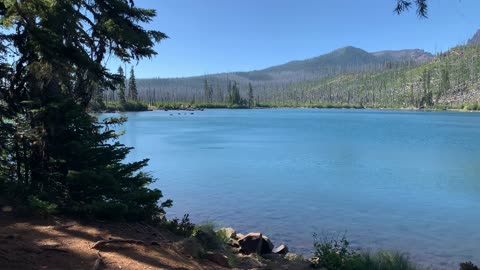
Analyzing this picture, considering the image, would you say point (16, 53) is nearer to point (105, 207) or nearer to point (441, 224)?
point (105, 207)

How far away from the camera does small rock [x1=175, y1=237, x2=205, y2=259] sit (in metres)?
7.26

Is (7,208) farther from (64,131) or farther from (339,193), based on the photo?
(339,193)

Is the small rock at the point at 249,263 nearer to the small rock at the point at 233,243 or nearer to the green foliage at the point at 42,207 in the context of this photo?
the small rock at the point at 233,243

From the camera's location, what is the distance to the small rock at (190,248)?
7257mm

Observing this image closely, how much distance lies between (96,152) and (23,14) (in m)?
3.06

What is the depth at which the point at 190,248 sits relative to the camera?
7348 millimetres

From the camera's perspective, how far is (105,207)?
787 cm

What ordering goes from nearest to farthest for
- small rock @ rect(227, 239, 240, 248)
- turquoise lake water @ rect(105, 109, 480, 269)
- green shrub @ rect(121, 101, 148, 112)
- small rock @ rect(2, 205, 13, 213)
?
small rock @ rect(2, 205, 13, 213) → small rock @ rect(227, 239, 240, 248) → turquoise lake water @ rect(105, 109, 480, 269) → green shrub @ rect(121, 101, 148, 112)

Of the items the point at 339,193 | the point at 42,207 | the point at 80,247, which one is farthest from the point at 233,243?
the point at 339,193

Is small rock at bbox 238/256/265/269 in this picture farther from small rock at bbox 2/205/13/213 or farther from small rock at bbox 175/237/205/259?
small rock at bbox 2/205/13/213

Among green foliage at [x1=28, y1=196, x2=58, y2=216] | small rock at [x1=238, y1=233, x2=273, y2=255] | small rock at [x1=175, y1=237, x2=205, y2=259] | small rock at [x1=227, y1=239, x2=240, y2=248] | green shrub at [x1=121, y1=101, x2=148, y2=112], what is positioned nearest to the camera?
small rock at [x1=175, y1=237, x2=205, y2=259]

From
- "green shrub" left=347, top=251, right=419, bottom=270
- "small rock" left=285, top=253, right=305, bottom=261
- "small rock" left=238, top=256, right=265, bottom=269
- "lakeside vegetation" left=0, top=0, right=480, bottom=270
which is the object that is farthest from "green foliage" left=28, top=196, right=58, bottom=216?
"green shrub" left=347, top=251, right=419, bottom=270

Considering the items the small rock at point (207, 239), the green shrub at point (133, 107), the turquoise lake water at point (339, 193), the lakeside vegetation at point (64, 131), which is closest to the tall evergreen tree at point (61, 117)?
the lakeside vegetation at point (64, 131)

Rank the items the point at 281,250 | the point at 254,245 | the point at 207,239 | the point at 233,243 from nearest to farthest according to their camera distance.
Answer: the point at 207,239, the point at 254,245, the point at 233,243, the point at 281,250
